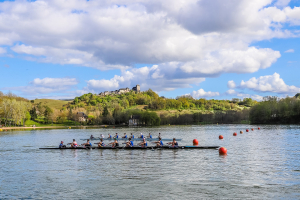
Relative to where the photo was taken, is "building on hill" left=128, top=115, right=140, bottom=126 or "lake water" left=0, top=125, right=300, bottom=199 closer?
"lake water" left=0, top=125, right=300, bottom=199

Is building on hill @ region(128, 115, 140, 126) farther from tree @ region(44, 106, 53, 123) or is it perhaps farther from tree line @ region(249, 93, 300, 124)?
tree line @ region(249, 93, 300, 124)

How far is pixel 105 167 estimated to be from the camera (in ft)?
76.7

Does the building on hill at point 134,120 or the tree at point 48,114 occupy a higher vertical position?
the tree at point 48,114

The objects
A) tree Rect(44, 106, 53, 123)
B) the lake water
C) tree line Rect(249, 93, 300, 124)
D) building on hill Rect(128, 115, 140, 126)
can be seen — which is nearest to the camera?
the lake water

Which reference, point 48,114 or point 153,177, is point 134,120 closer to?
point 48,114

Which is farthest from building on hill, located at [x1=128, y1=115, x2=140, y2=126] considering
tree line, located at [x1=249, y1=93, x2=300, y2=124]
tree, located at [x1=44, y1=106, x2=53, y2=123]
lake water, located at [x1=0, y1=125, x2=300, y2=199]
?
lake water, located at [x1=0, y1=125, x2=300, y2=199]

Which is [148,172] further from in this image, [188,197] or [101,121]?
[101,121]

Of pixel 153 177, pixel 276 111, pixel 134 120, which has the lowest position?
pixel 153 177

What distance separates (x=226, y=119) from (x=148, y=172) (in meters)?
146

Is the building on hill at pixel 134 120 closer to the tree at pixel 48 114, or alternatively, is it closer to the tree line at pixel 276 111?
the tree at pixel 48 114

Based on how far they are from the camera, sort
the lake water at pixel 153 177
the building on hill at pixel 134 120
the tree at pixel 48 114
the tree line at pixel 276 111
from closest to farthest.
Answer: the lake water at pixel 153 177
the tree line at pixel 276 111
the tree at pixel 48 114
the building on hill at pixel 134 120

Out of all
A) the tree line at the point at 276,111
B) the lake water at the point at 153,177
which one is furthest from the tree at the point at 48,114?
the lake water at the point at 153,177

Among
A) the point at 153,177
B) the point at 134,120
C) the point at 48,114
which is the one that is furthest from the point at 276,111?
the point at 48,114

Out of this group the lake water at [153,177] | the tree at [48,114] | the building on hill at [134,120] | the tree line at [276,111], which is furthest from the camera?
the building on hill at [134,120]
